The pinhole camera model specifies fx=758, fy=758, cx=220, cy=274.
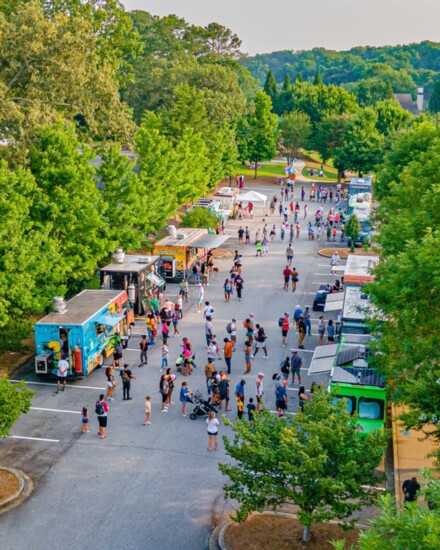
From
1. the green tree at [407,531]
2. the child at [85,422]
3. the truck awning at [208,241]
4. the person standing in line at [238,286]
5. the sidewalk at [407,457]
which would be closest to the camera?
the green tree at [407,531]

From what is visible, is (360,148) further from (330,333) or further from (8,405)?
(8,405)

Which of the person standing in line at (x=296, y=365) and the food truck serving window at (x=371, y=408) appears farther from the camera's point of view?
the person standing in line at (x=296, y=365)

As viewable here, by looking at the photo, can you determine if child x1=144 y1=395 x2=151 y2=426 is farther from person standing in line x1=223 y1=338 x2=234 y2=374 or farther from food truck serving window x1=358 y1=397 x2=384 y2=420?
food truck serving window x1=358 y1=397 x2=384 y2=420

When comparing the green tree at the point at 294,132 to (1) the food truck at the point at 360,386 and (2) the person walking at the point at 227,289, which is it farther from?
(1) the food truck at the point at 360,386

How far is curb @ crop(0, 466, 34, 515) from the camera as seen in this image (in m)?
19.0

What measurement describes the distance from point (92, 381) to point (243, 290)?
14.3 metres

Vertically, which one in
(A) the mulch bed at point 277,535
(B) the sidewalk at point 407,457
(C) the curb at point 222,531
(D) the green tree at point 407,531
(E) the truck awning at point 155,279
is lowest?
(B) the sidewalk at point 407,457

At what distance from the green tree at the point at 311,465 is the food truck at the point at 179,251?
2429 centimetres

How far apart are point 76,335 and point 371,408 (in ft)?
35.1

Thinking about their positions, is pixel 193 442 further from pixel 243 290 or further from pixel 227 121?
pixel 227 121

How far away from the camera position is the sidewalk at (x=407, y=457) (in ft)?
68.1

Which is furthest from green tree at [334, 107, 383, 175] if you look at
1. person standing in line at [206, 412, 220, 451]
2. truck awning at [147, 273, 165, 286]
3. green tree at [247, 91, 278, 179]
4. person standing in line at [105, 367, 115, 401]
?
person standing in line at [206, 412, 220, 451]

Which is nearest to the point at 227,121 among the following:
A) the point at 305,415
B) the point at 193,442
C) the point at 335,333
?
the point at 335,333

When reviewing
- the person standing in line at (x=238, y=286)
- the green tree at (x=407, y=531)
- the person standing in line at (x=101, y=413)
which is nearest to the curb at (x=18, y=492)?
the person standing in line at (x=101, y=413)
